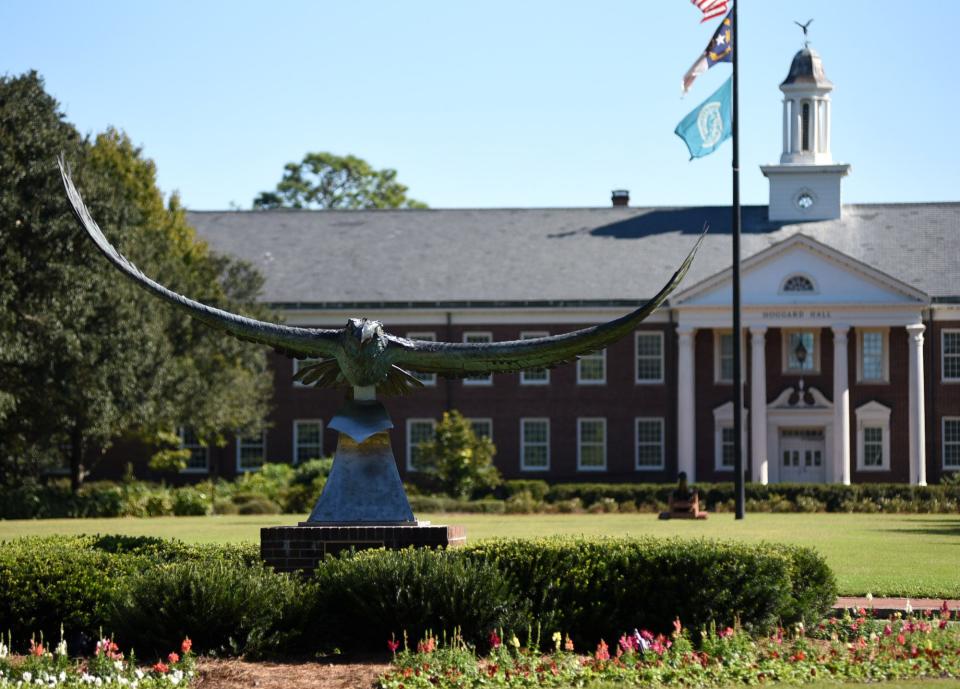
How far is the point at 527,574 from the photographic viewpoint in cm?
1398

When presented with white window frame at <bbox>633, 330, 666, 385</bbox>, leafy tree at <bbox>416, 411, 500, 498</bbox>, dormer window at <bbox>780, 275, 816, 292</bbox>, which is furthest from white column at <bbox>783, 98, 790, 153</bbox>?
leafy tree at <bbox>416, 411, 500, 498</bbox>

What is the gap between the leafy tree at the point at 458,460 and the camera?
4947 cm

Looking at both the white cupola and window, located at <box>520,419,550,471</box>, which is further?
the white cupola

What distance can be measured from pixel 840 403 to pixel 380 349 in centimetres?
3946

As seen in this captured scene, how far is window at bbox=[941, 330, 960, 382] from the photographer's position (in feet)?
178

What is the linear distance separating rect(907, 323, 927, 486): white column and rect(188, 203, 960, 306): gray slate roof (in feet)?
6.92

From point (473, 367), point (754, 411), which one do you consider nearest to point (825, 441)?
point (754, 411)

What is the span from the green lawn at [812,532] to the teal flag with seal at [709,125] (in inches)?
328

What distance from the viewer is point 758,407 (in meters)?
52.9

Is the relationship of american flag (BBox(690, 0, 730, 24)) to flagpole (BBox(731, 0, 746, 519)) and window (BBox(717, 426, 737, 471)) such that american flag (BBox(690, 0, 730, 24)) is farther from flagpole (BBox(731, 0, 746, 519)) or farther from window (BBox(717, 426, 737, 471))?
window (BBox(717, 426, 737, 471))

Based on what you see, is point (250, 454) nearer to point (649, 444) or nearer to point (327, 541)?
point (649, 444)

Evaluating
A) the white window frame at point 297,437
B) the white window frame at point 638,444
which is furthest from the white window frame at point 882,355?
the white window frame at point 297,437

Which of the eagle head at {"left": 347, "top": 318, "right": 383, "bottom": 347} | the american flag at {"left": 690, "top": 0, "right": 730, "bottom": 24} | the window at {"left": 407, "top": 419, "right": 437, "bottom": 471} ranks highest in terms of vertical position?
the american flag at {"left": 690, "top": 0, "right": 730, "bottom": 24}

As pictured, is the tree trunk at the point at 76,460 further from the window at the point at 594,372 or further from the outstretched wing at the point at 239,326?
the outstretched wing at the point at 239,326
